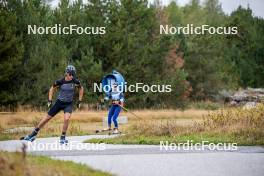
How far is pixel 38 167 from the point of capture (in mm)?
9242

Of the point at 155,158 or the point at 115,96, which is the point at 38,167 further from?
the point at 115,96

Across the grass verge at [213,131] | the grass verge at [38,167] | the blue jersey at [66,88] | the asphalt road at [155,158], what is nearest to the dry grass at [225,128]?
the grass verge at [213,131]

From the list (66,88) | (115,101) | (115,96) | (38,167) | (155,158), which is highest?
(66,88)

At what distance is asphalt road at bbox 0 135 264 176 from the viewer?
10539 mm

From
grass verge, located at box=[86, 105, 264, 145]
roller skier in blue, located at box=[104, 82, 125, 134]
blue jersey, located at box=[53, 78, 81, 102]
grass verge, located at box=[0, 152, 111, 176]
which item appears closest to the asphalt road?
grass verge, located at box=[0, 152, 111, 176]

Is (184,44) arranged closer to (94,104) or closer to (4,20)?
(94,104)

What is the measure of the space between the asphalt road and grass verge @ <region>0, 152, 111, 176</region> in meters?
0.50

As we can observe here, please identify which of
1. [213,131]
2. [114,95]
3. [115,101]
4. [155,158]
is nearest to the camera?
[155,158]

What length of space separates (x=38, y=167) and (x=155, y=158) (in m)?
3.65

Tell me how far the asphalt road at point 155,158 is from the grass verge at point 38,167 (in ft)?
1.63

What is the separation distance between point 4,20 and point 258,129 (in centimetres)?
2204

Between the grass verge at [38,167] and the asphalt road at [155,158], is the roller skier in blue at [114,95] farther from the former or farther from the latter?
the grass verge at [38,167]

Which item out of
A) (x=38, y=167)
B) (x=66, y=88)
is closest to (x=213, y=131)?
(x=66, y=88)

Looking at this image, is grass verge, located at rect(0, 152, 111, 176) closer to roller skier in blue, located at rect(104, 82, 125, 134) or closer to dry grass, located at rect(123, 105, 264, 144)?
dry grass, located at rect(123, 105, 264, 144)
